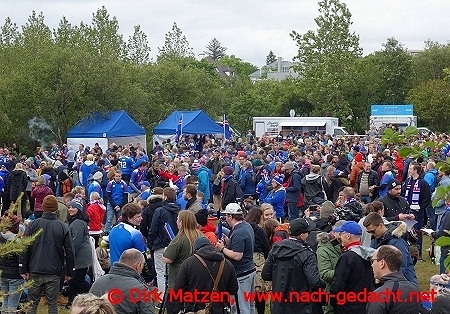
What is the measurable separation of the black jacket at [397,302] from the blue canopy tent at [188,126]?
85.4ft

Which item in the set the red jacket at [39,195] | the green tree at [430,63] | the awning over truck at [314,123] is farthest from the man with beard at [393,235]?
the green tree at [430,63]

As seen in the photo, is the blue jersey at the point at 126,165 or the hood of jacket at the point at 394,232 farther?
the blue jersey at the point at 126,165

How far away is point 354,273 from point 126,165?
12.7 metres

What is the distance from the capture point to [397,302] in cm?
491

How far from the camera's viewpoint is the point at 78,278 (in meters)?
9.23

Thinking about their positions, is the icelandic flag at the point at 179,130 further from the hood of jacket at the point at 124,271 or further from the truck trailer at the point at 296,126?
the hood of jacket at the point at 124,271

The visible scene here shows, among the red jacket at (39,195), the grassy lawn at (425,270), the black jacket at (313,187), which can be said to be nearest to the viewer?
the grassy lawn at (425,270)

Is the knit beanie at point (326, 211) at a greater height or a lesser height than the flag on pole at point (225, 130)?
lesser

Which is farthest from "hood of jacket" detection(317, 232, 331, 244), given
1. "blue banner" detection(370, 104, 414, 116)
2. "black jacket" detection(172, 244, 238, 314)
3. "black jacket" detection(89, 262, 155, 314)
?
"blue banner" detection(370, 104, 414, 116)

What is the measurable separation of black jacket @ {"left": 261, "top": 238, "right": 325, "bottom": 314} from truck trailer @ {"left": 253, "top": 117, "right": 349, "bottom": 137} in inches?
1407

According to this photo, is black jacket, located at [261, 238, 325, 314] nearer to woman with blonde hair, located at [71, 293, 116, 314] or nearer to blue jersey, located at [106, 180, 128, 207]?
woman with blonde hair, located at [71, 293, 116, 314]

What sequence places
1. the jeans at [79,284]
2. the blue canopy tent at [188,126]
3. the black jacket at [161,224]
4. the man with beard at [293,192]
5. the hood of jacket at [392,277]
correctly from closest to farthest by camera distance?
the hood of jacket at [392,277] < the black jacket at [161,224] < the jeans at [79,284] < the man with beard at [293,192] < the blue canopy tent at [188,126]

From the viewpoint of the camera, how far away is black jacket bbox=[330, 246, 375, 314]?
6043 millimetres

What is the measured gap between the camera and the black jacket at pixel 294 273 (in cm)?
632
